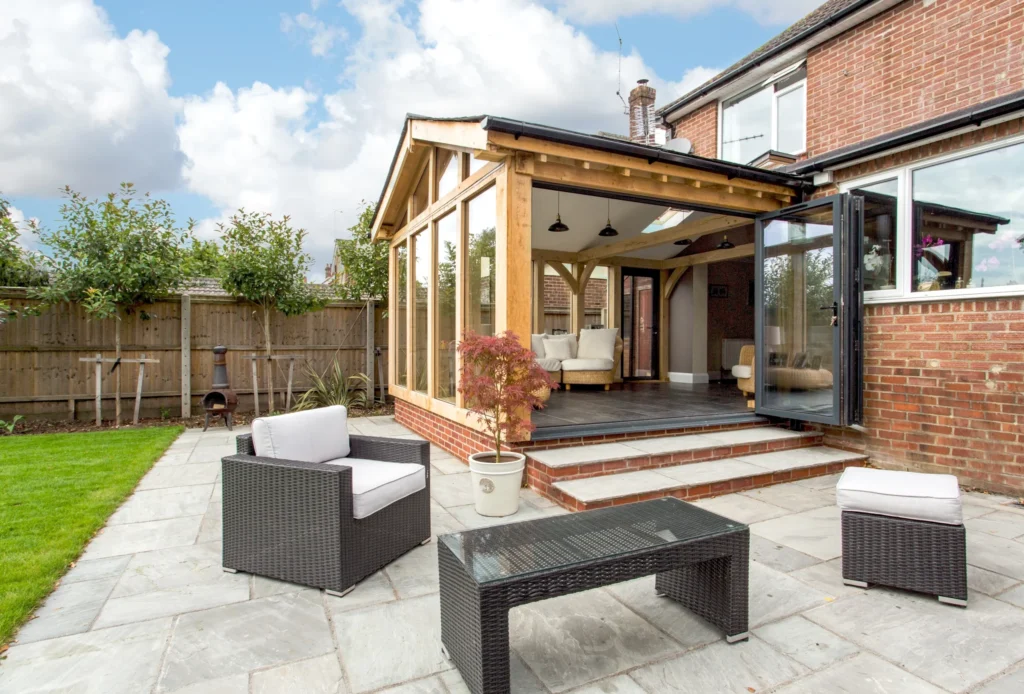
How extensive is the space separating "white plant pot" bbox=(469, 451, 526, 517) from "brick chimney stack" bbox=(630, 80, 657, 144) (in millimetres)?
7495

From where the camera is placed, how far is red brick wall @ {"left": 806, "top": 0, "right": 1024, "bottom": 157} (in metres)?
4.67

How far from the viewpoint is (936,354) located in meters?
4.49

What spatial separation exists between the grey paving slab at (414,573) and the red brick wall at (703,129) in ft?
24.3

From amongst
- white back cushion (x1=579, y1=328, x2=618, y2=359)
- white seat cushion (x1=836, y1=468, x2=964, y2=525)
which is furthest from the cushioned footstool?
white back cushion (x1=579, y1=328, x2=618, y2=359)

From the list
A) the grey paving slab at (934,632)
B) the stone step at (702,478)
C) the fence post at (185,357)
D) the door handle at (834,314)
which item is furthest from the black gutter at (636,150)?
the fence post at (185,357)

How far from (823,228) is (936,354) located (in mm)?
1438

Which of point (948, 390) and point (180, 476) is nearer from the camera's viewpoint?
point (948, 390)

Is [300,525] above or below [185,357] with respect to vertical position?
below

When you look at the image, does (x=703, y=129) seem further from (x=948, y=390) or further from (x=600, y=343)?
(x=948, y=390)

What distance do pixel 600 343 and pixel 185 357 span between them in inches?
240

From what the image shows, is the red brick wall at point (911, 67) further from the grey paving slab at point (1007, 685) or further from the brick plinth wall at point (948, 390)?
the grey paving slab at point (1007, 685)

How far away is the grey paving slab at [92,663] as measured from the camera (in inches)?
72.3

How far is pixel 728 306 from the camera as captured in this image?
10.8m

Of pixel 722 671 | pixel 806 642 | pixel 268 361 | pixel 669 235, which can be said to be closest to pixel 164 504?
pixel 722 671
